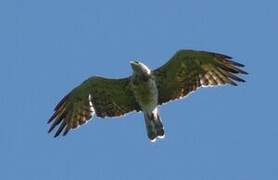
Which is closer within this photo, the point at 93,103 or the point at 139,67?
the point at 139,67

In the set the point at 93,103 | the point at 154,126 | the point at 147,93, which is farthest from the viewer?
the point at 93,103

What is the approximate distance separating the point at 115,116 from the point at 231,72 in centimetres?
288

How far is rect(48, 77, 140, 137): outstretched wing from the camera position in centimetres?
2598

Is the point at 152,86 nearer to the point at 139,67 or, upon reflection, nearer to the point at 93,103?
the point at 139,67

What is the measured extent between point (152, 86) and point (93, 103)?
5.63ft

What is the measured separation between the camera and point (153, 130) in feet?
82.2

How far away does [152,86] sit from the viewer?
25375mm

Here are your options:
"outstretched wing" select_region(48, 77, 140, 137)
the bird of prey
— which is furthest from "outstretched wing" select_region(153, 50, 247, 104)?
"outstretched wing" select_region(48, 77, 140, 137)

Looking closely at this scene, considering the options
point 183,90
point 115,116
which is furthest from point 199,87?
point 115,116

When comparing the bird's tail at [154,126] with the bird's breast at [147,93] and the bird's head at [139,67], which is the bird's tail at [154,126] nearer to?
the bird's breast at [147,93]

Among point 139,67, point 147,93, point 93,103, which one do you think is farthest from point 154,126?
point 93,103

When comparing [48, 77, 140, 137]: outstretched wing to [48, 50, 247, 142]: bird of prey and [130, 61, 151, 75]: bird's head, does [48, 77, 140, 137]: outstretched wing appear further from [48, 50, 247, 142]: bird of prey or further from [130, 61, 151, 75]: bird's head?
[130, 61, 151, 75]: bird's head

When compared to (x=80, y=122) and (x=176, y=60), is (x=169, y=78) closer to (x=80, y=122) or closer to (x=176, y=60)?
(x=176, y=60)

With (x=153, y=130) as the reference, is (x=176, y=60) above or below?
above
